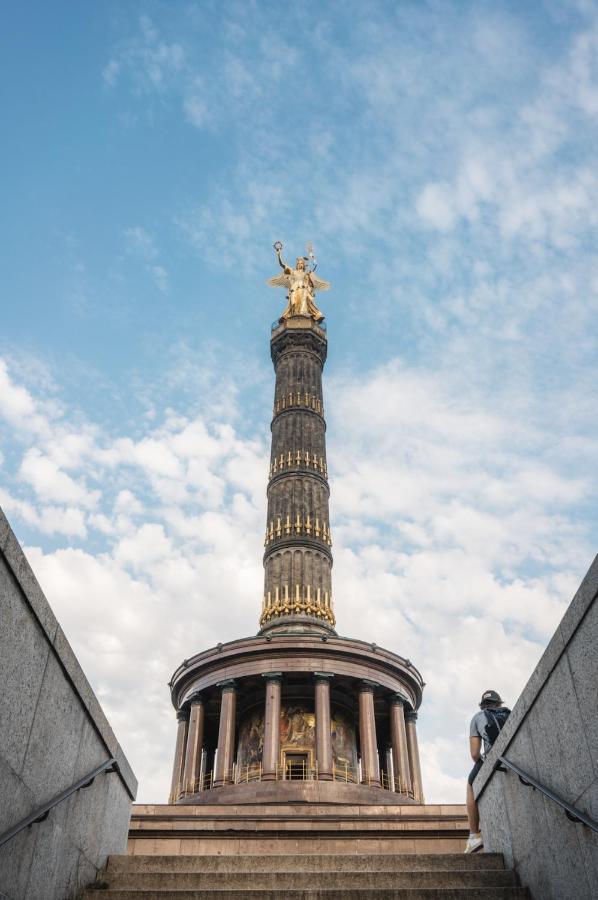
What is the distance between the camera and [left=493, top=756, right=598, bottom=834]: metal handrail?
5.07 meters

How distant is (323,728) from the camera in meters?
23.3

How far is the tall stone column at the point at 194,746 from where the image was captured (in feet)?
79.9

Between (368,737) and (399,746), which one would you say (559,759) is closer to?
(368,737)

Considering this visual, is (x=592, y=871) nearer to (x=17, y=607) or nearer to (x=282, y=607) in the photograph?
(x=17, y=607)

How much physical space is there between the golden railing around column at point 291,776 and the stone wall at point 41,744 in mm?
16537

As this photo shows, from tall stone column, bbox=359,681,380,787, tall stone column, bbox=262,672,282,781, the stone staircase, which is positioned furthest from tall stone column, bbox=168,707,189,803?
the stone staircase

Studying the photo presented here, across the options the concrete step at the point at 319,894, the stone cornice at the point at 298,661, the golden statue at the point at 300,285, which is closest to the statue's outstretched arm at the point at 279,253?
the golden statue at the point at 300,285

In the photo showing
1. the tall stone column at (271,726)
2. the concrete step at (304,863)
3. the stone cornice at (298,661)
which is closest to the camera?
the concrete step at (304,863)

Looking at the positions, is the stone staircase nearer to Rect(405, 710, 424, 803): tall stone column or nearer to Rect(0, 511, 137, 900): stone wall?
Rect(0, 511, 137, 900): stone wall

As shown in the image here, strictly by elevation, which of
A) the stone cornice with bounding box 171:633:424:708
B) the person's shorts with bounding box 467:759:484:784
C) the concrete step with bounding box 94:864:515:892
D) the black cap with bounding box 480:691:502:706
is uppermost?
the stone cornice with bounding box 171:633:424:708

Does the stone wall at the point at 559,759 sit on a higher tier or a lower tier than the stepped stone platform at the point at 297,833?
lower

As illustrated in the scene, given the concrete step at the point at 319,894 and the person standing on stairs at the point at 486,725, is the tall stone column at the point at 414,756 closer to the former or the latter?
the person standing on stairs at the point at 486,725

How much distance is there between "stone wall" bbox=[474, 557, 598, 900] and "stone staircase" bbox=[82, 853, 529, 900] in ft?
1.44

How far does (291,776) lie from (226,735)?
7.64ft
